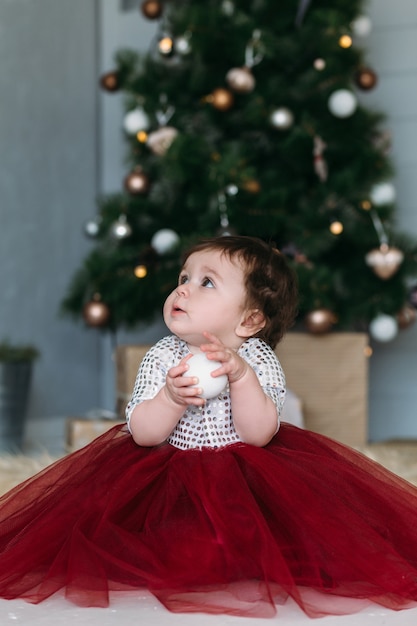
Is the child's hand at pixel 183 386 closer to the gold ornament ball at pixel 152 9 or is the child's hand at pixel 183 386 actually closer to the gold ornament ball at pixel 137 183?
the gold ornament ball at pixel 137 183

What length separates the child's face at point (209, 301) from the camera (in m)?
1.12

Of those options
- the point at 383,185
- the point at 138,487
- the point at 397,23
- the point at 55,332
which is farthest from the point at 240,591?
the point at 397,23

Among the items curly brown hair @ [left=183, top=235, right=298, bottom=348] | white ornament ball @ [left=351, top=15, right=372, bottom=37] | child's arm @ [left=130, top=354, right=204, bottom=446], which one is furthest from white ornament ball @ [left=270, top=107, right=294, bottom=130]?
child's arm @ [left=130, top=354, right=204, bottom=446]

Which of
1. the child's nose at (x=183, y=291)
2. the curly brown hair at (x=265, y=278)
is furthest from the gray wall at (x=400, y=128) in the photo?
the child's nose at (x=183, y=291)

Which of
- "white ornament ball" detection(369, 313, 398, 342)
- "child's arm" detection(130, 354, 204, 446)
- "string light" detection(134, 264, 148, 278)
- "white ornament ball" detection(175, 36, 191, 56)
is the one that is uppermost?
"white ornament ball" detection(175, 36, 191, 56)

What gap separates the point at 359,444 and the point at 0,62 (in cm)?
158

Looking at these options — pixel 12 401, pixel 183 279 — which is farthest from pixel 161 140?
pixel 183 279

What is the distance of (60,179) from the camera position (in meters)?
2.97

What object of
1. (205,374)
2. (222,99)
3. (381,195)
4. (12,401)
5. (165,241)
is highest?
(222,99)

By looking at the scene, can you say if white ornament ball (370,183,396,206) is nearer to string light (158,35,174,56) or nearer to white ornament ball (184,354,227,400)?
string light (158,35,174,56)

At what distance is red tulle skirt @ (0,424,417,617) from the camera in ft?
3.02

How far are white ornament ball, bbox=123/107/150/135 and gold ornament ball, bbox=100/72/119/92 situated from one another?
0.14m

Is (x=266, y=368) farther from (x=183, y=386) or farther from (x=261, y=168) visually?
(x=261, y=168)

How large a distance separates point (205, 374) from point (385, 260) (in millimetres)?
1355
